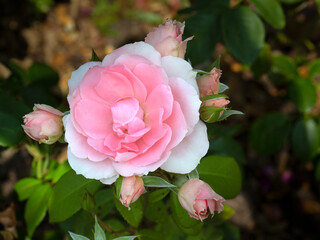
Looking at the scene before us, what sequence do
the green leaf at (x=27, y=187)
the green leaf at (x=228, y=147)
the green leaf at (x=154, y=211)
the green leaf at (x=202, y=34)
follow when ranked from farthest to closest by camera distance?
the green leaf at (x=228, y=147), the green leaf at (x=202, y=34), the green leaf at (x=27, y=187), the green leaf at (x=154, y=211)

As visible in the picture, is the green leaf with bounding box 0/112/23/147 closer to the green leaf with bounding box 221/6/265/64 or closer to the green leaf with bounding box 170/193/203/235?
the green leaf with bounding box 170/193/203/235

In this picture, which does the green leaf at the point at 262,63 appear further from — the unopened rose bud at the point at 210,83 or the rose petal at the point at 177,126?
the rose petal at the point at 177,126

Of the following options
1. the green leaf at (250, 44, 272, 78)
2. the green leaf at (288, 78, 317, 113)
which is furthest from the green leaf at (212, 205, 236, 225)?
the green leaf at (250, 44, 272, 78)

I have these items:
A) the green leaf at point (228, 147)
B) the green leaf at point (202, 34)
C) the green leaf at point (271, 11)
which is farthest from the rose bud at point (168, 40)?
the green leaf at point (228, 147)

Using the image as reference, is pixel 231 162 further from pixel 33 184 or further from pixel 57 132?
pixel 33 184

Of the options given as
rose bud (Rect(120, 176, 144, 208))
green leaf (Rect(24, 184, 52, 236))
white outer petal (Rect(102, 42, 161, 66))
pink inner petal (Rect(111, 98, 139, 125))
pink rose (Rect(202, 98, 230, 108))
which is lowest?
green leaf (Rect(24, 184, 52, 236))
